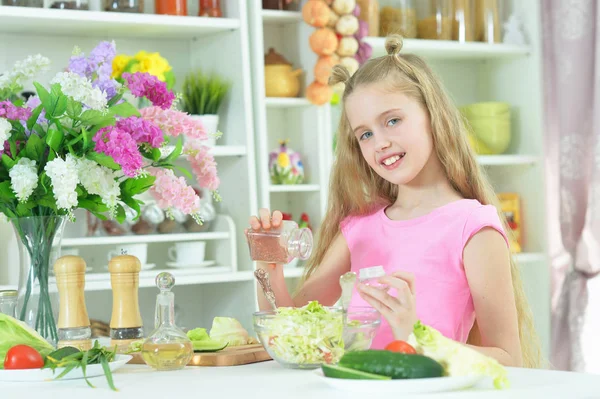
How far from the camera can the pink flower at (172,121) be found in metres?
1.65

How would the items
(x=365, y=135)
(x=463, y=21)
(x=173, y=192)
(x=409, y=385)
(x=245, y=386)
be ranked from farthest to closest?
(x=463, y=21), (x=365, y=135), (x=173, y=192), (x=245, y=386), (x=409, y=385)

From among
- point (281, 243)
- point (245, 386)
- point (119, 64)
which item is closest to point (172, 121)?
point (281, 243)

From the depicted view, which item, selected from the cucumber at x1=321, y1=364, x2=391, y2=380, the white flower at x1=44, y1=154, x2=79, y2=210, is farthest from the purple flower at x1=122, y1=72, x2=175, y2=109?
the cucumber at x1=321, y1=364, x2=391, y2=380

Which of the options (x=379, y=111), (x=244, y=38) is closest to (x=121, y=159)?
(x=379, y=111)

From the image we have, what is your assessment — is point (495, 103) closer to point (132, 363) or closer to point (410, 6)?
point (410, 6)

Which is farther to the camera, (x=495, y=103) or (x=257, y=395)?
(x=495, y=103)

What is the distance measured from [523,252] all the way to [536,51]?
73 cm

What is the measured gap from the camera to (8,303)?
151 centimetres

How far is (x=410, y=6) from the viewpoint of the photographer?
327 cm

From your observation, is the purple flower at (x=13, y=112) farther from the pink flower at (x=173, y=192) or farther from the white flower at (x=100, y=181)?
the pink flower at (x=173, y=192)

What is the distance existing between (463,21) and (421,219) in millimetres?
1711

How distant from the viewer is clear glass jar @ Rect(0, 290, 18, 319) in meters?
1.50

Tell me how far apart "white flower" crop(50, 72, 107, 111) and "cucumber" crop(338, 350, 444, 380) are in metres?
0.67

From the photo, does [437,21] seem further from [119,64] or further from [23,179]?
[23,179]
